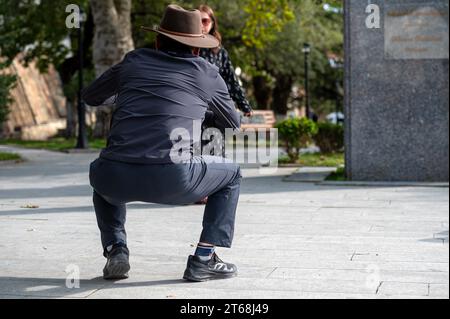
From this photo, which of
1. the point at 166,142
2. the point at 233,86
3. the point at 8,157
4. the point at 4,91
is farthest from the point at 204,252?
the point at 4,91

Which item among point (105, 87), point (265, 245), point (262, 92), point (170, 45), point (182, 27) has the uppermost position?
point (182, 27)

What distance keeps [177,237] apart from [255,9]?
15.7 m

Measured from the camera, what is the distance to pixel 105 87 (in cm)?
524

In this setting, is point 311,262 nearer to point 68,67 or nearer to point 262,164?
point 262,164

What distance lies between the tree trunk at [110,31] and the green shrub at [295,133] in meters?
9.39

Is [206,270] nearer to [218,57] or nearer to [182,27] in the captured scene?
[182,27]

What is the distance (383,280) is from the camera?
5258 millimetres

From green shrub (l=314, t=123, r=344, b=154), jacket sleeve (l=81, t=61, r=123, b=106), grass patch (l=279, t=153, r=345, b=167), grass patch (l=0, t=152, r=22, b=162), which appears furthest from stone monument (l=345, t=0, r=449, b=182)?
grass patch (l=0, t=152, r=22, b=162)

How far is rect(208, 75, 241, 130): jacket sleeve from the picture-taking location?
17.3ft

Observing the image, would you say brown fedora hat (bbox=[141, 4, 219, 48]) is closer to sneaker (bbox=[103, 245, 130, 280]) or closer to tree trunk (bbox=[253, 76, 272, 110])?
sneaker (bbox=[103, 245, 130, 280])

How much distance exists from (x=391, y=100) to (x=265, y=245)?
5486 mm

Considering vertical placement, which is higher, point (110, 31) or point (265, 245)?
point (110, 31)

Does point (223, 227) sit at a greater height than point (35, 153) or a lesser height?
greater

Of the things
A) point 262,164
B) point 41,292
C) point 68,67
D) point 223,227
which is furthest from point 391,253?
point 68,67
